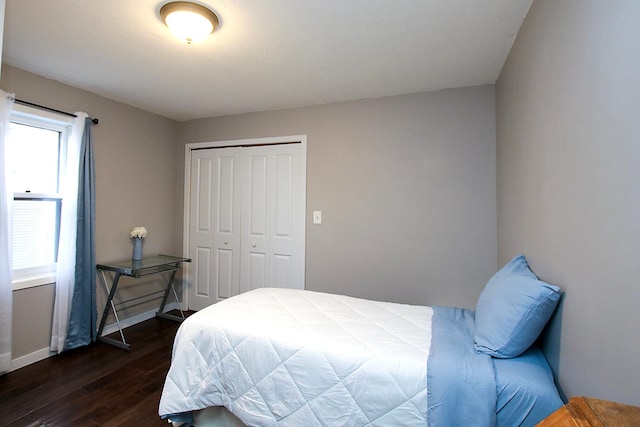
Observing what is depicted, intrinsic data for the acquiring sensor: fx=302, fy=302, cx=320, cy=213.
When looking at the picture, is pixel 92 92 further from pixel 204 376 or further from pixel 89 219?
pixel 204 376

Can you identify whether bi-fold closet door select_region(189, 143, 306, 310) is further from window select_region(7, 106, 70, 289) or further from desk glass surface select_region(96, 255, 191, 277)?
window select_region(7, 106, 70, 289)

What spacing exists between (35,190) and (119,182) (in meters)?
0.67

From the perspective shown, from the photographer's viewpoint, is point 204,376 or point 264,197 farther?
point 264,197

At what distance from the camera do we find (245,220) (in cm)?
348

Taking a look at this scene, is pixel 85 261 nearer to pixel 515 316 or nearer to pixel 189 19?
pixel 189 19

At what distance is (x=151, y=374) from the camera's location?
2342mm

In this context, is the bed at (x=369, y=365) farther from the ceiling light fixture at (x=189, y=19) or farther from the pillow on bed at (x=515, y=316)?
the ceiling light fixture at (x=189, y=19)

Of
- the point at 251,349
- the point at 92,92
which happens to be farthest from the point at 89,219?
the point at 251,349

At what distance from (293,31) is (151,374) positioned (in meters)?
2.66

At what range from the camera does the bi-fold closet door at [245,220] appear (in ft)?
10.6

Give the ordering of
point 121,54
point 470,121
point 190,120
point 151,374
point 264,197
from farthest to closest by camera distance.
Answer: point 190,120, point 264,197, point 470,121, point 151,374, point 121,54

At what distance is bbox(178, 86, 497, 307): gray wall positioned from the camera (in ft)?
8.45

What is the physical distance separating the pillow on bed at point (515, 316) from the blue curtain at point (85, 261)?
3144 millimetres

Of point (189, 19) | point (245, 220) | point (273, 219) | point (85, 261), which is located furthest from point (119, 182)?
point (189, 19)
